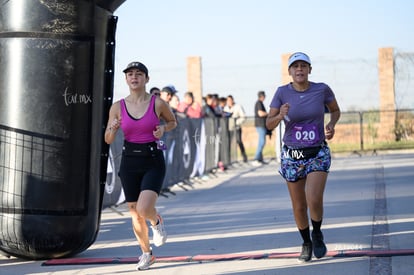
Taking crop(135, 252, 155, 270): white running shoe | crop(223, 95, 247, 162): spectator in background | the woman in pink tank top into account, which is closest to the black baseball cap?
the woman in pink tank top

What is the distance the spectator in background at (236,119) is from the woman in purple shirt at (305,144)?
17.6m

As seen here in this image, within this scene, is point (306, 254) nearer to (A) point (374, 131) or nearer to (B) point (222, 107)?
(B) point (222, 107)

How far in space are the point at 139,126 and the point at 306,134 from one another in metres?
1.51

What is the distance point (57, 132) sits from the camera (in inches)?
370

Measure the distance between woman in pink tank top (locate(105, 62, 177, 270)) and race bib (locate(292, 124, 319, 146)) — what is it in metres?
1.22

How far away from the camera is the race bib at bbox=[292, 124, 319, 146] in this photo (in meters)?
9.03

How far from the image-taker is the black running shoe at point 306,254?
29.6 ft

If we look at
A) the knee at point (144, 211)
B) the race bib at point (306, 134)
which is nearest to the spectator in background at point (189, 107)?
the race bib at point (306, 134)

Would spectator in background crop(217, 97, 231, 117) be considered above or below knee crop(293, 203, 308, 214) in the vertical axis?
above

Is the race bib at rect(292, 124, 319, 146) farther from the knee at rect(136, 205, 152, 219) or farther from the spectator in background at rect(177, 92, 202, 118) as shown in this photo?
the spectator in background at rect(177, 92, 202, 118)

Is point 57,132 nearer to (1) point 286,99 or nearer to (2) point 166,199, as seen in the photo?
(1) point 286,99

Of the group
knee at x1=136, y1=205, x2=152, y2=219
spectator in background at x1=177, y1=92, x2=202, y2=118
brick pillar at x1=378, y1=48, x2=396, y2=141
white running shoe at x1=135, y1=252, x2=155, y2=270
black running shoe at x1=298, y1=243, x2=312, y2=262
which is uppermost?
brick pillar at x1=378, y1=48, x2=396, y2=141

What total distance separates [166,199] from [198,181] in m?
3.91

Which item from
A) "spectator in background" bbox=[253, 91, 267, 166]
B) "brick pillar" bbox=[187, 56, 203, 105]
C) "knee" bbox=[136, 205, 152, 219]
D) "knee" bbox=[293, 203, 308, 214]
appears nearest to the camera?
"knee" bbox=[136, 205, 152, 219]
